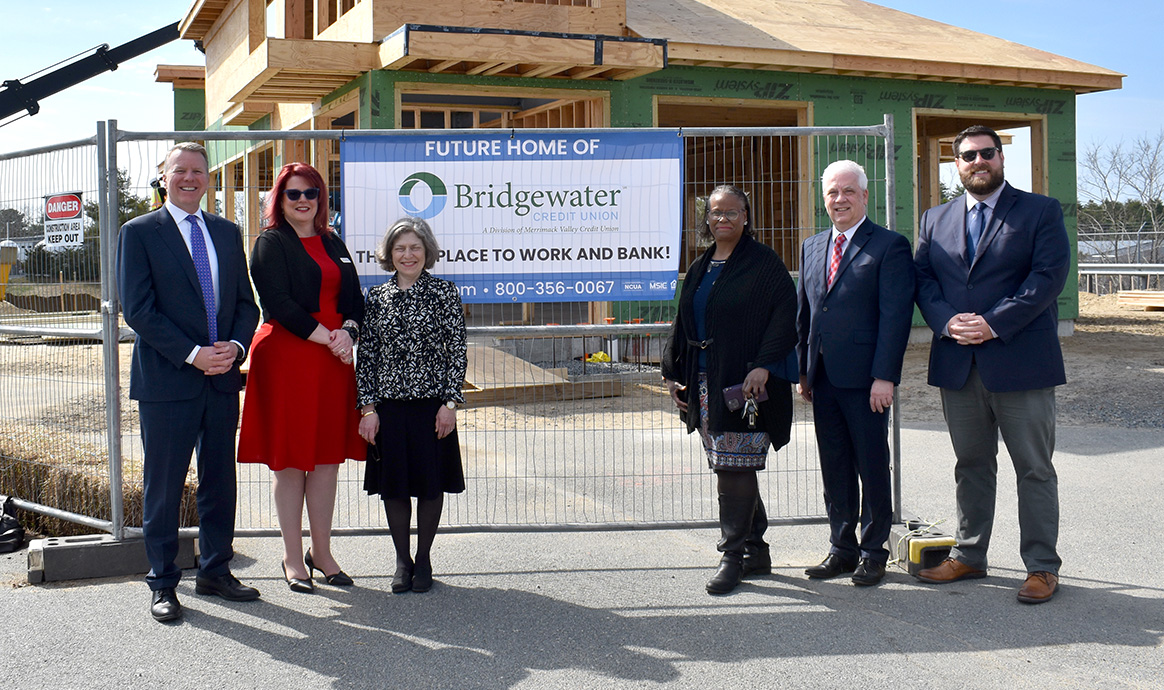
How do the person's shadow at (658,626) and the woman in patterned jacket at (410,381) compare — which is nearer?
the person's shadow at (658,626)

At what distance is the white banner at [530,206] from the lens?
5.43 m

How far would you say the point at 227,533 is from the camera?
4.81m

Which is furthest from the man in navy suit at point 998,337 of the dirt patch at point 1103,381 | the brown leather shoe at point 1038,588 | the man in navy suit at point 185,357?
the dirt patch at point 1103,381

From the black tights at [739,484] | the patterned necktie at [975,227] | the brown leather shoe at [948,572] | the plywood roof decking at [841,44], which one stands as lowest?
the brown leather shoe at [948,572]

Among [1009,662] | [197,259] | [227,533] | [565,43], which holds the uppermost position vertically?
[565,43]

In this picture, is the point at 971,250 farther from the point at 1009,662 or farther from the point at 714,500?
the point at 714,500

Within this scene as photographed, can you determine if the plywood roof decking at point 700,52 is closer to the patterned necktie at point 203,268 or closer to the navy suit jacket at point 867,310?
the patterned necktie at point 203,268

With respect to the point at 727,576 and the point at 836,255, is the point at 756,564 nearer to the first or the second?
the point at 727,576

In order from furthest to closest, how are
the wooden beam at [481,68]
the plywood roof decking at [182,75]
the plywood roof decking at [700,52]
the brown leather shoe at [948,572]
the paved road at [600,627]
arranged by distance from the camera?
the plywood roof decking at [182,75] → the wooden beam at [481,68] → the plywood roof decking at [700,52] → the brown leather shoe at [948,572] → the paved road at [600,627]

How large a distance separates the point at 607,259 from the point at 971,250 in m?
1.90

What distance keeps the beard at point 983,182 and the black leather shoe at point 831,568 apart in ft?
6.39

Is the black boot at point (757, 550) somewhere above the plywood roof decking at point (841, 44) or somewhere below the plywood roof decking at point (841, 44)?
below

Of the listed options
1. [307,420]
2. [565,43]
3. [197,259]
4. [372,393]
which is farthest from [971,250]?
[565,43]

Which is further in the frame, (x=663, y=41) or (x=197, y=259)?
(x=663, y=41)
